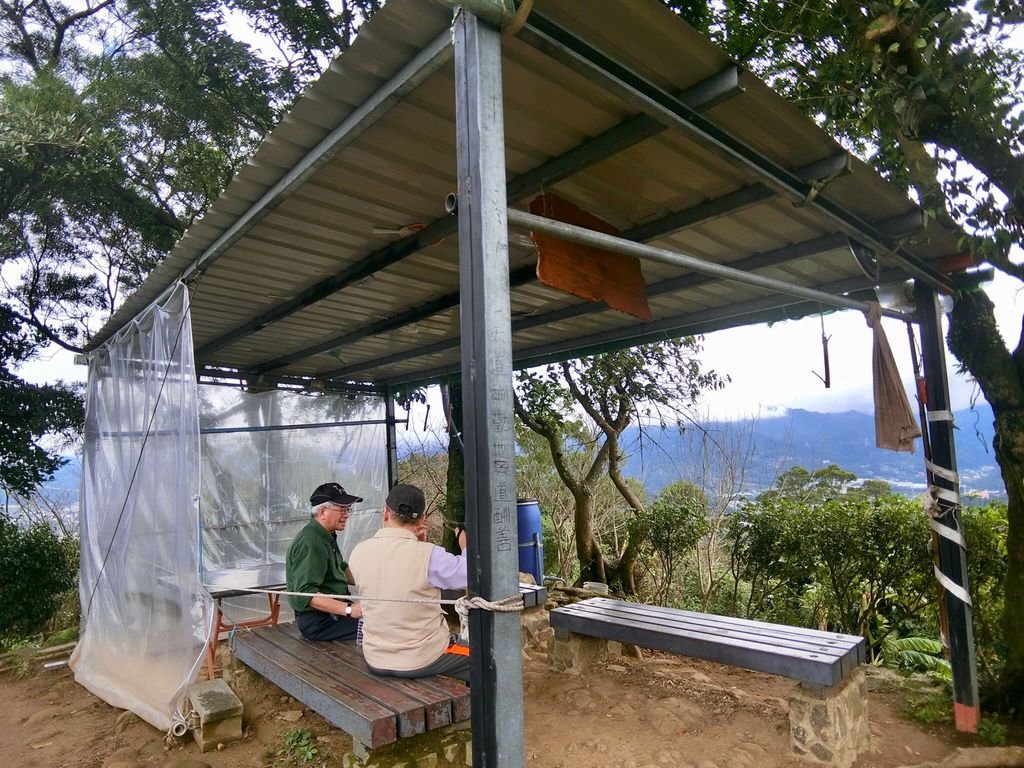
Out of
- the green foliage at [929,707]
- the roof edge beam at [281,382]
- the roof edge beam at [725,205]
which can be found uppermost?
the roof edge beam at [725,205]

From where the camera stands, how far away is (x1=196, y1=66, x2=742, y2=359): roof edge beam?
2.10 m

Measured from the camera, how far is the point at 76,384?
8.14m

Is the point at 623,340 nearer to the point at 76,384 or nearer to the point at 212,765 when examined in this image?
the point at 212,765

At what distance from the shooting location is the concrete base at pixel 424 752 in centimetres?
253

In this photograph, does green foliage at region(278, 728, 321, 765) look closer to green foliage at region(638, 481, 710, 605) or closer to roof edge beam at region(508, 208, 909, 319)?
roof edge beam at region(508, 208, 909, 319)

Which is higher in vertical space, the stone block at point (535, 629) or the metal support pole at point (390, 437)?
the metal support pole at point (390, 437)

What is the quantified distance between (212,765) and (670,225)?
12.1ft

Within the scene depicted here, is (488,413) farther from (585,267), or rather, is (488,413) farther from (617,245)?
A: (585,267)

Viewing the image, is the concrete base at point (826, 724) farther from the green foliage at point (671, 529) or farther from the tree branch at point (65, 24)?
the tree branch at point (65, 24)

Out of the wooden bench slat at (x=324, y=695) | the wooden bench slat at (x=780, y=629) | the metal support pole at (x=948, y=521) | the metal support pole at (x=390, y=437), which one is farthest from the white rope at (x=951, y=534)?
the metal support pole at (x=390, y=437)

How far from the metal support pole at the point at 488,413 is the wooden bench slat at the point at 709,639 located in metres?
1.91

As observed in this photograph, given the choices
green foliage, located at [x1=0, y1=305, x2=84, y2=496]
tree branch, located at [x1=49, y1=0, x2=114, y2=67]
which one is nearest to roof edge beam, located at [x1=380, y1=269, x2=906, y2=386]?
green foliage, located at [x1=0, y1=305, x2=84, y2=496]

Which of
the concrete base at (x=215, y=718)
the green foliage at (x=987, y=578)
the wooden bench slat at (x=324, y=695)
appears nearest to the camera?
the wooden bench slat at (x=324, y=695)

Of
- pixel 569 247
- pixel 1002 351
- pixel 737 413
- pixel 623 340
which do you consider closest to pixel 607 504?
pixel 737 413
